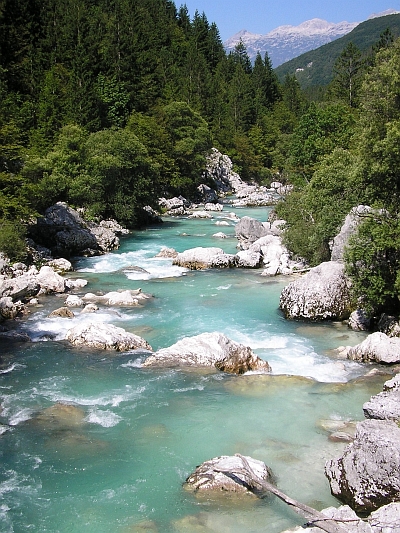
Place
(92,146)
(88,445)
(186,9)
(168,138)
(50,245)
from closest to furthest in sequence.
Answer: (88,445), (50,245), (92,146), (168,138), (186,9)

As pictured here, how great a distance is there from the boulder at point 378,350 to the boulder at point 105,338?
296 inches

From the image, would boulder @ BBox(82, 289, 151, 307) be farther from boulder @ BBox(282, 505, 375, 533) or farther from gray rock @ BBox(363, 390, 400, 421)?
boulder @ BBox(282, 505, 375, 533)

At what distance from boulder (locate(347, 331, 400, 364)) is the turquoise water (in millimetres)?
731

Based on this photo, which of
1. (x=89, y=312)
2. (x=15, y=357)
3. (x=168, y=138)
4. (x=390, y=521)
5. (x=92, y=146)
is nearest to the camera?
(x=390, y=521)

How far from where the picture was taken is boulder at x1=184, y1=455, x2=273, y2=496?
11.3 m

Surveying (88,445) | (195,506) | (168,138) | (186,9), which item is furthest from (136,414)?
(186,9)

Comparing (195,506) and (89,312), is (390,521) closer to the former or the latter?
(195,506)

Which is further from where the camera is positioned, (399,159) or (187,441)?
(399,159)

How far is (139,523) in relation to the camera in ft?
34.6

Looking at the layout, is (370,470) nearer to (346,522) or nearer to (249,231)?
(346,522)

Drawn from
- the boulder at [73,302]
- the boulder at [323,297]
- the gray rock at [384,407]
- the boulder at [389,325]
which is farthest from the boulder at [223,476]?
the boulder at [73,302]

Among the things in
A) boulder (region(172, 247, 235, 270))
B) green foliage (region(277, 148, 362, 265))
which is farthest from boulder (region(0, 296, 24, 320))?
green foliage (region(277, 148, 362, 265))

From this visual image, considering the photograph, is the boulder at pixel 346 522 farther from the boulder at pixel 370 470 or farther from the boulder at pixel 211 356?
the boulder at pixel 211 356

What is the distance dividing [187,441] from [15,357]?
326 inches
